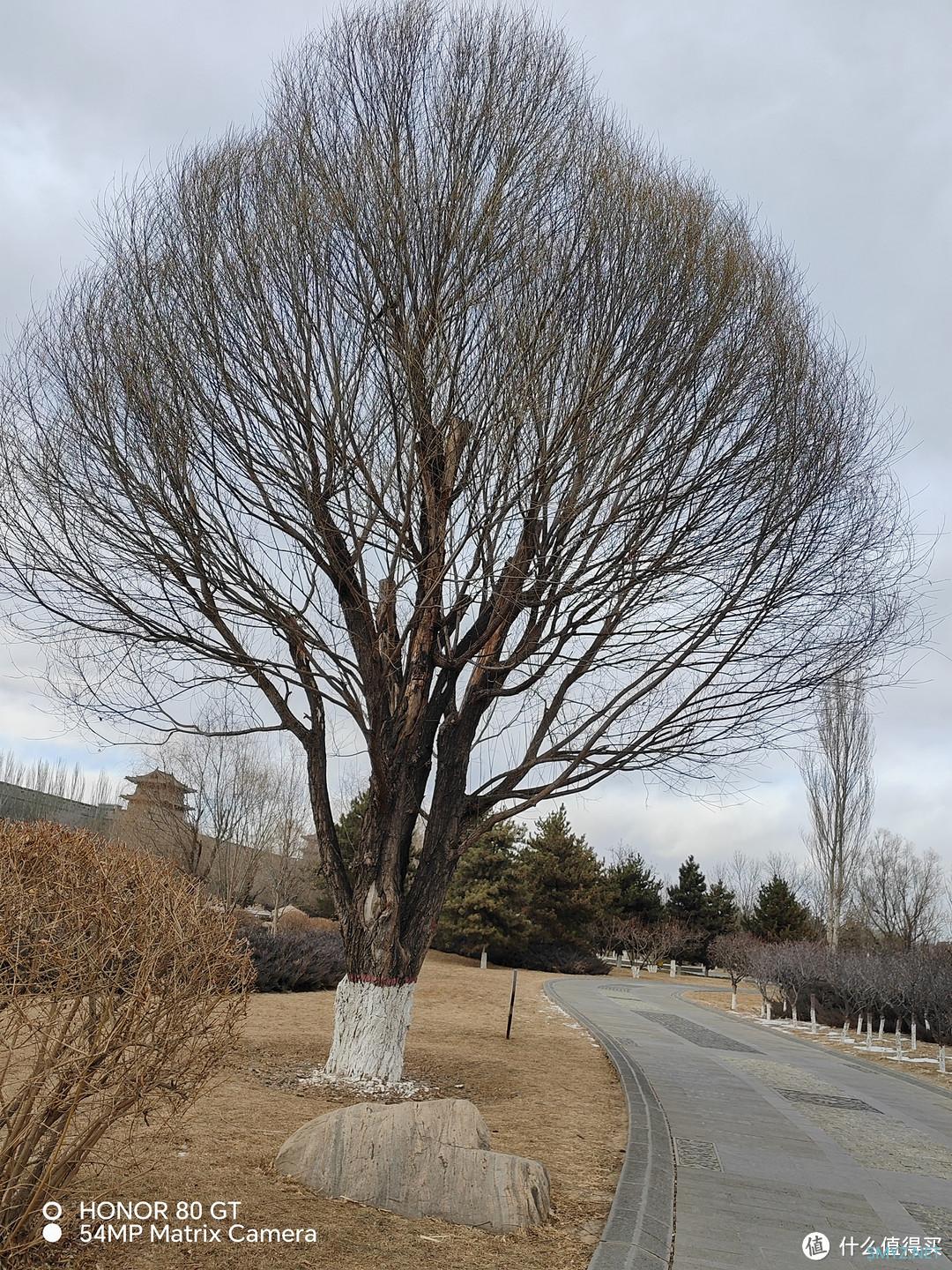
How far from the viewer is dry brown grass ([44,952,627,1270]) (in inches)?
160

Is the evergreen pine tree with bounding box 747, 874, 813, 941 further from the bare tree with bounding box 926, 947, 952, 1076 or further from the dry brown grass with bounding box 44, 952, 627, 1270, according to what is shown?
the dry brown grass with bounding box 44, 952, 627, 1270

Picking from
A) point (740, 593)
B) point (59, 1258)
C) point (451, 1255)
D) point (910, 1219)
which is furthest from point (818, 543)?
point (59, 1258)

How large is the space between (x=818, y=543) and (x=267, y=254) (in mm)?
5481

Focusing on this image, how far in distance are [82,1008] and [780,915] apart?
126 feet

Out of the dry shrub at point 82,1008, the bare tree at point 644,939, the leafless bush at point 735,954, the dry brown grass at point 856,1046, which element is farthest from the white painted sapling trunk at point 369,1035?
the bare tree at point 644,939

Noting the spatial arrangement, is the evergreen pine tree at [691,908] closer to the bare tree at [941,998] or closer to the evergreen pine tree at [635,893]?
the evergreen pine tree at [635,893]

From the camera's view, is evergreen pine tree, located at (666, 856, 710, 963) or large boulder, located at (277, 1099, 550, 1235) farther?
evergreen pine tree, located at (666, 856, 710, 963)

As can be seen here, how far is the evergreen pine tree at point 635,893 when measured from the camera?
38.9 metres

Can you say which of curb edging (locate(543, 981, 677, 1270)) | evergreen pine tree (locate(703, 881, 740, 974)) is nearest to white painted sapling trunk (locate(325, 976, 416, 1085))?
curb edging (locate(543, 981, 677, 1270))

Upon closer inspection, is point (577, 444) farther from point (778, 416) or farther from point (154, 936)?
point (154, 936)

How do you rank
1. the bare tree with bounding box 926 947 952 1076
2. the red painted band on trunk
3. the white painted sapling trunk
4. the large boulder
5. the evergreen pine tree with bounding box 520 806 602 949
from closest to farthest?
the large boulder
the white painted sapling trunk
the red painted band on trunk
the bare tree with bounding box 926 947 952 1076
the evergreen pine tree with bounding box 520 806 602 949

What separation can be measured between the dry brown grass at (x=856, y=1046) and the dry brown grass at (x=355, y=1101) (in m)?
4.63

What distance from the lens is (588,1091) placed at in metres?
9.18

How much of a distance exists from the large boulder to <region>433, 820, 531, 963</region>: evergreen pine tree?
2519 centimetres
